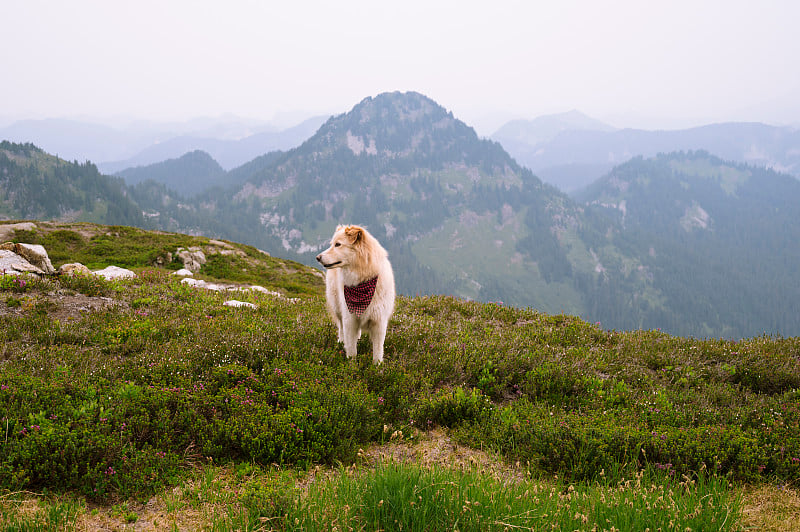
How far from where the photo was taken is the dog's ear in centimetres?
738

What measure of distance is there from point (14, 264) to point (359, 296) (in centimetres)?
1217

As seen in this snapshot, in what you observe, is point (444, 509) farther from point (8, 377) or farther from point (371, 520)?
point (8, 377)

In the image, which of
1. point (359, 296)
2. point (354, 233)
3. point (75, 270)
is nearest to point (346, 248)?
point (354, 233)

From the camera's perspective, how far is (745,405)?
6.99 metres

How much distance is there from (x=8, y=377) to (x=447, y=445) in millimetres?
6427

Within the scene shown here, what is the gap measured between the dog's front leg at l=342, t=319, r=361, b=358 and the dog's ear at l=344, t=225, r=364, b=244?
1.59 metres

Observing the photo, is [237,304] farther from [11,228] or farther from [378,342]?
[11,228]

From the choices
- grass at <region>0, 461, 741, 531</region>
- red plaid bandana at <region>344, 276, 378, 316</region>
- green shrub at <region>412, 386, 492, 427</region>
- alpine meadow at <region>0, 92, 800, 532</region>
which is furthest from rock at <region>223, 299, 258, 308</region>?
grass at <region>0, 461, 741, 531</region>

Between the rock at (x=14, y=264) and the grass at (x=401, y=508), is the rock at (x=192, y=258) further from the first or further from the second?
the grass at (x=401, y=508)

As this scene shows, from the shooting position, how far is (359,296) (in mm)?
7379

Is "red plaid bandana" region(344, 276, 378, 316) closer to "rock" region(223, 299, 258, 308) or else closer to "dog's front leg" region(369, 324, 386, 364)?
"dog's front leg" region(369, 324, 386, 364)

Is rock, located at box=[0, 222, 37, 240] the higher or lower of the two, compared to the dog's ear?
higher

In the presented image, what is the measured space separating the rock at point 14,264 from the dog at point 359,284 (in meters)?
10.5

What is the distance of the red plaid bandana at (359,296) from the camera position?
7375 mm
